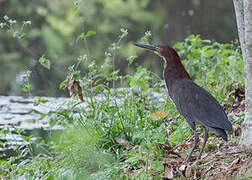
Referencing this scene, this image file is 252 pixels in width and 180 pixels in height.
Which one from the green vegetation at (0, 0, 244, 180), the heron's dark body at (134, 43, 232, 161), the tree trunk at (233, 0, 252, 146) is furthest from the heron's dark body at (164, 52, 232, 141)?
the green vegetation at (0, 0, 244, 180)

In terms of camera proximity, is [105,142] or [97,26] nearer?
[105,142]

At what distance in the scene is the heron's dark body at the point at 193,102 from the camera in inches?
118

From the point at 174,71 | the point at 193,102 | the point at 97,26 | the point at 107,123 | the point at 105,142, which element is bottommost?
the point at 105,142

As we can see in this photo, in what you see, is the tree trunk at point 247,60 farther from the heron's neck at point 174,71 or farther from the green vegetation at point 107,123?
the heron's neck at point 174,71

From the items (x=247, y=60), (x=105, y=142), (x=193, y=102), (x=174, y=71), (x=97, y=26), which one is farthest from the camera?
(x=97, y=26)

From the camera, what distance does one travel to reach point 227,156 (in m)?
2.99

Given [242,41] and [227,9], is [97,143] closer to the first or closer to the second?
[242,41]

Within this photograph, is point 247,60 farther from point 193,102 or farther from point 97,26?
point 97,26

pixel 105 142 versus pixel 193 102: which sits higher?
pixel 193 102

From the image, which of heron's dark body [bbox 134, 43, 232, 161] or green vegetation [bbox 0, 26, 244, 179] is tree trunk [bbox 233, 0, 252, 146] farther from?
green vegetation [bbox 0, 26, 244, 179]

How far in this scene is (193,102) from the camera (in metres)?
3.23

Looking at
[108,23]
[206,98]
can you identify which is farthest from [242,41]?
[108,23]

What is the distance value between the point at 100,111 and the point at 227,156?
52.3 inches

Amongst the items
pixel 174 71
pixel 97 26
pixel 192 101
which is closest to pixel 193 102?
pixel 192 101
